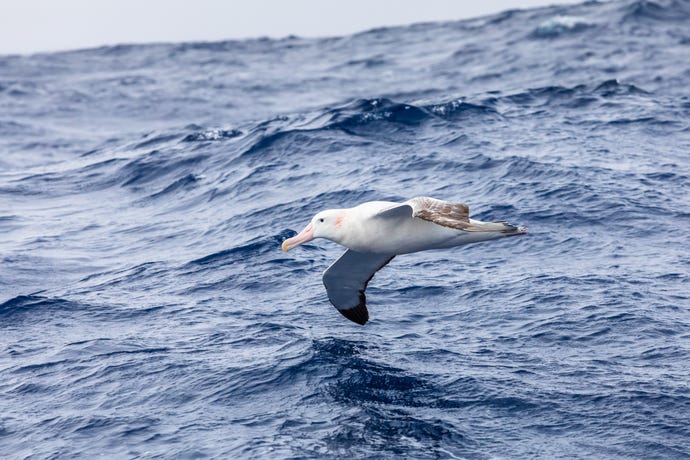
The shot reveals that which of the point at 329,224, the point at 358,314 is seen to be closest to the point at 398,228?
the point at 329,224

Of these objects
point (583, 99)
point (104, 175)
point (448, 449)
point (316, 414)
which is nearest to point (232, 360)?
point (316, 414)

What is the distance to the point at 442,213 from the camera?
11070 millimetres

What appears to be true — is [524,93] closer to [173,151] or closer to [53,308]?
[173,151]

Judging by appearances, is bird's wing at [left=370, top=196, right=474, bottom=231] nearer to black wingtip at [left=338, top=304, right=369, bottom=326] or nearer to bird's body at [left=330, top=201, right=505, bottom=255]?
bird's body at [left=330, top=201, right=505, bottom=255]

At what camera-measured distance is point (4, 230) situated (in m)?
19.9

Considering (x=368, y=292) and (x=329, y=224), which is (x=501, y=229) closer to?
(x=329, y=224)

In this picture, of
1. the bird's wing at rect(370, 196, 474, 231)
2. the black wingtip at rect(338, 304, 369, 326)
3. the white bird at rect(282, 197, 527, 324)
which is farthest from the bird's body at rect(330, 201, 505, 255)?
the black wingtip at rect(338, 304, 369, 326)

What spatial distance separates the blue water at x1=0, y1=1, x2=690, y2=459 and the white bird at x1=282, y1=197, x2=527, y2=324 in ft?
4.64

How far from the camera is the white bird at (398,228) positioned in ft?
36.2

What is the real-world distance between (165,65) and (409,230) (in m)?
35.0

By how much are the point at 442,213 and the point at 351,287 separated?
290 cm

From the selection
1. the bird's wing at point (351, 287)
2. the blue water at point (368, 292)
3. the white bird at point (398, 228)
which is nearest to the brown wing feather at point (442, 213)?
the white bird at point (398, 228)

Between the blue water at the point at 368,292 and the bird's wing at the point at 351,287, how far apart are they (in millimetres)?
230

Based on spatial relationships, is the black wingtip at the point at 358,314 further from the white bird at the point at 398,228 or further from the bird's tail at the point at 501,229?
the bird's tail at the point at 501,229
